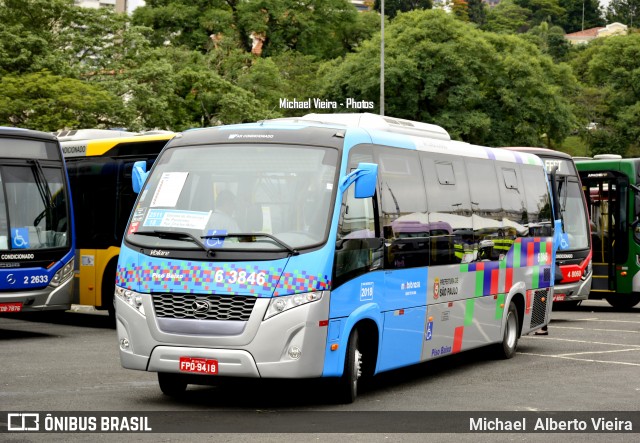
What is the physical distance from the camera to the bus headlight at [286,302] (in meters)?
10.4

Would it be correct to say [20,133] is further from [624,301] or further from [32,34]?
[32,34]

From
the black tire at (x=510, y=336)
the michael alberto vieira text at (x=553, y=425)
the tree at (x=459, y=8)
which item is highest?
the tree at (x=459, y=8)

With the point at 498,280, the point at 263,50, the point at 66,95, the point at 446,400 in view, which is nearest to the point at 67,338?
the point at 498,280

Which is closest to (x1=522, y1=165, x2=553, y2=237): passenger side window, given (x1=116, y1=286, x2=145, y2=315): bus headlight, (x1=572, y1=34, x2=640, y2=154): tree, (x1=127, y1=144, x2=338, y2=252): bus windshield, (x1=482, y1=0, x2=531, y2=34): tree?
(x1=127, y1=144, x2=338, y2=252): bus windshield

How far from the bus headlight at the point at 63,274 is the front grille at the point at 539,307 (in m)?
6.96

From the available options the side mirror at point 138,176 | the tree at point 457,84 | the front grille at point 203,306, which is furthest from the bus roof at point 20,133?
the tree at point 457,84

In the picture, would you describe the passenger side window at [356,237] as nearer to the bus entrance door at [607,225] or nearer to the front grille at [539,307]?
the front grille at [539,307]

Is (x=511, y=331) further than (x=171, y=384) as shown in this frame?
Yes

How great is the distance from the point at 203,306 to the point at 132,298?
31.2 inches

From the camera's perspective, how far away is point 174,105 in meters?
54.6

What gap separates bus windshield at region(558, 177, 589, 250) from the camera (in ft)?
80.4

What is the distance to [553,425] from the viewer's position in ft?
33.6

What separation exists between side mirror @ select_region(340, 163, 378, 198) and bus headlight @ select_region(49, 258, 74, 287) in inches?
328

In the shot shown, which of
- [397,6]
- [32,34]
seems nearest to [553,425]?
[32,34]
